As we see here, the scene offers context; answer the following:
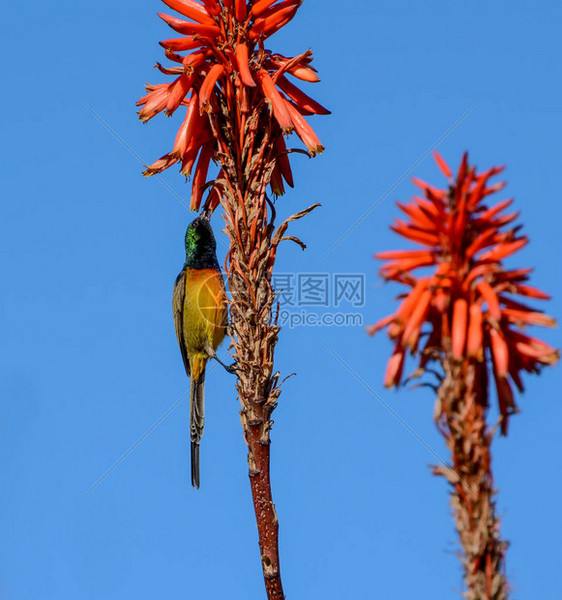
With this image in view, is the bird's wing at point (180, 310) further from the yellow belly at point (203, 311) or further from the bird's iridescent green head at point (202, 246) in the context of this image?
the bird's iridescent green head at point (202, 246)

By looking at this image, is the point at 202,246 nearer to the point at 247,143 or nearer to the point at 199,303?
the point at 199,303

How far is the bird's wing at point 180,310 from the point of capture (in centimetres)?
1225

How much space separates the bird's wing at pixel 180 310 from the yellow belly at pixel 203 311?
0.06 m

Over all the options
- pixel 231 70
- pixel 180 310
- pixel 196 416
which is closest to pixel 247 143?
pixel 231 70

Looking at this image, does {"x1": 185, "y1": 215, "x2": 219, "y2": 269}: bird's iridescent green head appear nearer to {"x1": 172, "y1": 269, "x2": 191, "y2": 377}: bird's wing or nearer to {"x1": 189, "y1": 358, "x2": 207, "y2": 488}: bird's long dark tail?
{"x1": 172, "y1": 269, "x2": 191, "y2": 377}: bird's wing

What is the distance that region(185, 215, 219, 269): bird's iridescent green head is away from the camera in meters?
11.9

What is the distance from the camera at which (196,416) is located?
10.6m

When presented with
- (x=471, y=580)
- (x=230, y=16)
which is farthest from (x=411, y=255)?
(x=230, y=16)

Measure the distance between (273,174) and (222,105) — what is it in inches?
34.5

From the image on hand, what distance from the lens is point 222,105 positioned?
8.55m

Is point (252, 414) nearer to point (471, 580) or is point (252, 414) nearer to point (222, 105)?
point (222, 105)

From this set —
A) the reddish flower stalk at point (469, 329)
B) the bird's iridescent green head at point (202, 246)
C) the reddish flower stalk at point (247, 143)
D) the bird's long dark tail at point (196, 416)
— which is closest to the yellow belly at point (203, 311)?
the bird's iridescent green head at point (202, 246)

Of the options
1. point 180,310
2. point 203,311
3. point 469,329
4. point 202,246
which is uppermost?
point 202,246

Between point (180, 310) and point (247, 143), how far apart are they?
4414mm
